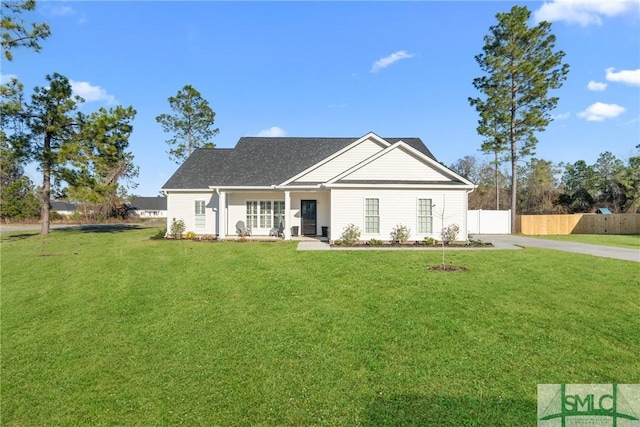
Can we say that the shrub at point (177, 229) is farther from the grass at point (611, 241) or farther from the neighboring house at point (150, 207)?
the neighboring house at point (150, 207)

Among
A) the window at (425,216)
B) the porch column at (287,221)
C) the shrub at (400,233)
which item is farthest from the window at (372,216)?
the porch column at (287,221)

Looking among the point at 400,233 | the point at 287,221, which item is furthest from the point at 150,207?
the point at 400,233

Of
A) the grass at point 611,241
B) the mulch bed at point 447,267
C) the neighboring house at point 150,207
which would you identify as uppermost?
the neighboring house at point 150,207

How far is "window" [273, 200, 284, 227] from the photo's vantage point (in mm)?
19766

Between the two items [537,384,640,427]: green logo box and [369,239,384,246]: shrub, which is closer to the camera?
[537,384,640,427]: green logo box

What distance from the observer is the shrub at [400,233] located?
1599 cm

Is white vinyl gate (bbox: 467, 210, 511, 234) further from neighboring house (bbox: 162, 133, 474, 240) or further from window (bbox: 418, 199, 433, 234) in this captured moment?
window (bbox: 418, 199, 433, 234)

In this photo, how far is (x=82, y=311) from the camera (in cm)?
717

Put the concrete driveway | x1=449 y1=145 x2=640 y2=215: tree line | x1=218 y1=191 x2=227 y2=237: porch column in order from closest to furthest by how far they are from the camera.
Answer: the concrete driveway < x1=218 y1=191 x2=227 y2=237: porch column < x1=449 y1=145 x2=640 y2=215: tree line

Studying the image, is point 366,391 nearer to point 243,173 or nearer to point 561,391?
point 561,391

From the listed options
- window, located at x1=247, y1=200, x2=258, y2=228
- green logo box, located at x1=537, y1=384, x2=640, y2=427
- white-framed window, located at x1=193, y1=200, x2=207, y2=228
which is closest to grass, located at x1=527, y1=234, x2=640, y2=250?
green logo box, located at x1=537, y1=384, x2=640, y2=427

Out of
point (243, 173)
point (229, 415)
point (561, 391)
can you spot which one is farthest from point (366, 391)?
point (243, 173)

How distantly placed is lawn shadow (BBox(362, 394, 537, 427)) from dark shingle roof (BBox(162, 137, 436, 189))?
645 inches

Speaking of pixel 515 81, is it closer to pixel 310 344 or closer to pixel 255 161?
pixel 255 161
